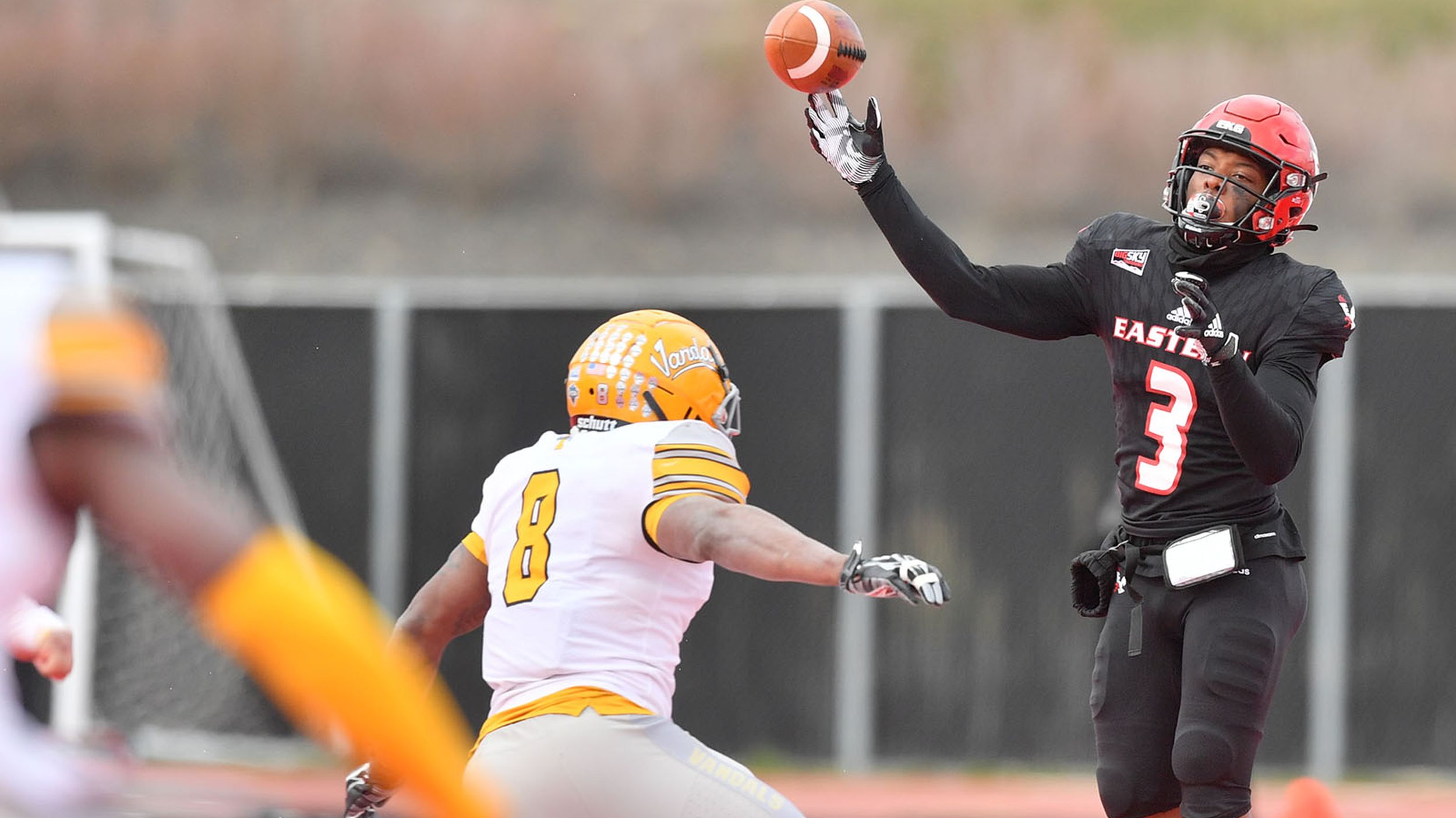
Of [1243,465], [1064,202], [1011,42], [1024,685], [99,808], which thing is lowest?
[1024,685]

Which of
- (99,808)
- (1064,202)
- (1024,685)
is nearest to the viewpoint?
(99,808)

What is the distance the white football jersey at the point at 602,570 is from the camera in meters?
3.71

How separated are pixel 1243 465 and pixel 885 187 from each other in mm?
1050

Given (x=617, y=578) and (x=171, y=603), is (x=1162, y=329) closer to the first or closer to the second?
(x=617, y=578)

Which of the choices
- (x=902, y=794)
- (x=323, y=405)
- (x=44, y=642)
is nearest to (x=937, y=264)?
(x=44, y=642)

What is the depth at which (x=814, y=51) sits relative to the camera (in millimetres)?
4699

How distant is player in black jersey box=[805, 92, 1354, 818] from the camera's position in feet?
14.0

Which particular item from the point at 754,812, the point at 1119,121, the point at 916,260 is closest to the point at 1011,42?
the point at 1119,121

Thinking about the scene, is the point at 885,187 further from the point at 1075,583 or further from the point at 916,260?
the point at 1075,583

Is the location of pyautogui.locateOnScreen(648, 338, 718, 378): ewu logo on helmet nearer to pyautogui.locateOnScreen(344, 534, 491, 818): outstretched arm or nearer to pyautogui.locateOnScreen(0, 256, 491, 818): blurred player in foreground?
pyautogui.locateOnScreen(344, 534, 491, 818): outstretched arm

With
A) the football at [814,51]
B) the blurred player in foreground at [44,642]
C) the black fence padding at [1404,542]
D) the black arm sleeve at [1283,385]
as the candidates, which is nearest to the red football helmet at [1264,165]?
the black arm sleeve at [1283,385]

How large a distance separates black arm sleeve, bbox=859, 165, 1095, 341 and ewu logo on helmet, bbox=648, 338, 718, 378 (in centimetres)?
70

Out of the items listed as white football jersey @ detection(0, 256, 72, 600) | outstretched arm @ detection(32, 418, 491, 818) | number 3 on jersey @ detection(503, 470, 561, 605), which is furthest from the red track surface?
outstretched arm @ detection(32, 418, 491, 818)

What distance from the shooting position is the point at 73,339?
7.34 ft
